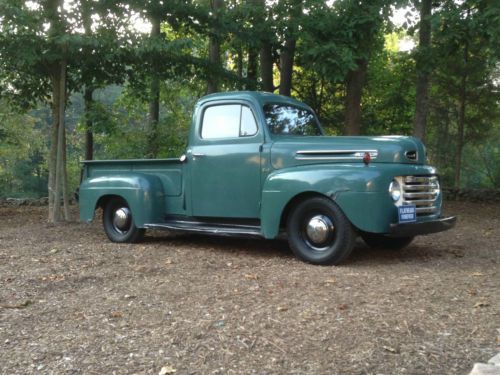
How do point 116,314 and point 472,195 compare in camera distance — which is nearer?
point 116,314

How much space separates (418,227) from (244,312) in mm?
2261

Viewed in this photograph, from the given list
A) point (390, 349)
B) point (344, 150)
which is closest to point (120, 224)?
point (344, 150)

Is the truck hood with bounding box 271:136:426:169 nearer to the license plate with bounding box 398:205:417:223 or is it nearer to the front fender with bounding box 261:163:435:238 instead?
the front fender with bounding box 261:163:435:238

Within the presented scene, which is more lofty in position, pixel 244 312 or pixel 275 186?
pixel 275 186

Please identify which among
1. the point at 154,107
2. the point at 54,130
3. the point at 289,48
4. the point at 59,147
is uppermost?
the point at 289,48

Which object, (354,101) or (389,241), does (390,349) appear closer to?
(389,241)

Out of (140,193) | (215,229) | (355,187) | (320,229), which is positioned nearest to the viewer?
(355,187)

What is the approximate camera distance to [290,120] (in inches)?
259

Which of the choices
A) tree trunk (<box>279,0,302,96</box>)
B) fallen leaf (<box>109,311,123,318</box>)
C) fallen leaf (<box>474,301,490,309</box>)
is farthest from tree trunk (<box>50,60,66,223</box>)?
fallen leaf (<box>474,301,490,309</box>)

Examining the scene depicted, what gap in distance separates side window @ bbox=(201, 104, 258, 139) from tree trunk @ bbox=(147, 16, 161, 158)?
2.41 metres

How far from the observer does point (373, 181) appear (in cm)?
513

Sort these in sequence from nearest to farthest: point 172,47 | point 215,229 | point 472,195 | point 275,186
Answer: point 275,186
point 215,229
point 172,47
point 472,195

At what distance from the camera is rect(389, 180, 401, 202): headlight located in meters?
5.21

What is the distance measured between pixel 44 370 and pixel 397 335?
80.1 inches
